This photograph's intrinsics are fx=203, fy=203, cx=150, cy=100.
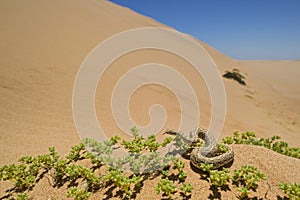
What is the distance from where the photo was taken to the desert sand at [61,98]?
3.06 metres

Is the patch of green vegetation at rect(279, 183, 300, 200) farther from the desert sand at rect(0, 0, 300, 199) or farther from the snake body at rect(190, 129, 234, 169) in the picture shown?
the snake body at rect(190, 129, 234, 169)

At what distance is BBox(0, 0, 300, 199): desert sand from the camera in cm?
306

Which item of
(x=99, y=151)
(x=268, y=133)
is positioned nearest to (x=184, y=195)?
(x=99, y=151)

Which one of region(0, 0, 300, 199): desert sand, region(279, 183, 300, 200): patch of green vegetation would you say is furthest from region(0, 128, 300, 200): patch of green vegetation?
region(0, 0, 300, 199): desert sand

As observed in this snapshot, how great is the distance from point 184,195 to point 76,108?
4065 millimetres

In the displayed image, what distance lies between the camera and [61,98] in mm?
5867

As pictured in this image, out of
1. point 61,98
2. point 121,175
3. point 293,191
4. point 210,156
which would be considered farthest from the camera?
point 61,98

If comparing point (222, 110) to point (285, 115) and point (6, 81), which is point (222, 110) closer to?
point (285, 115)

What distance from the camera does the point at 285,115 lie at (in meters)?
11.4

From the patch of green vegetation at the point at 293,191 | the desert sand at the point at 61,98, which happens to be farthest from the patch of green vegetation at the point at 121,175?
the desert sand at the point at 61,98

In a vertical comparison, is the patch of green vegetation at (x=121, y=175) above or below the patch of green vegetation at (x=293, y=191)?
above

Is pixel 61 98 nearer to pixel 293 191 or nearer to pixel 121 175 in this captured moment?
pixel 121 175

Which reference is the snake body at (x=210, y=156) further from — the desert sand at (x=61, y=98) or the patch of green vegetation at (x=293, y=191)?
the patch of green vegetation at (x=293, y=191)

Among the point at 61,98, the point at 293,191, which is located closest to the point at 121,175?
the point at 293,191
